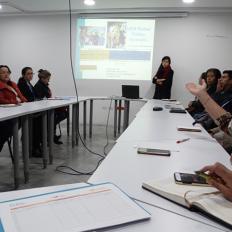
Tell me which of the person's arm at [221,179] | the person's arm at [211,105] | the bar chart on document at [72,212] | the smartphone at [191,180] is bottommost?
the smartphone at [191,180]

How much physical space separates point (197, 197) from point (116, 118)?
438 centimetres

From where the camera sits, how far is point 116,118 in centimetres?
515

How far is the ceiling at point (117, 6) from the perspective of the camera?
4867mm

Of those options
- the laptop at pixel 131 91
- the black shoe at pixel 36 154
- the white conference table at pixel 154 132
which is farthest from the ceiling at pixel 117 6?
the white conference table at pixel 154 132

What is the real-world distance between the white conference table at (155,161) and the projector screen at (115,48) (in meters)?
4.02

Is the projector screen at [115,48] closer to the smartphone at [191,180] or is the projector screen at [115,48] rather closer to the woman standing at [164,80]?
the woman standing at [164,80]

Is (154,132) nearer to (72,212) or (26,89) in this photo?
(72,212)

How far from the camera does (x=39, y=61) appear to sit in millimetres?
6227

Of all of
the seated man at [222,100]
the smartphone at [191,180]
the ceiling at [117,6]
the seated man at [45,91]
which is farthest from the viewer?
the ceiling at [117,6]

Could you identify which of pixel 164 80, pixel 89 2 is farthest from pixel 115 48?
pixel 164 80

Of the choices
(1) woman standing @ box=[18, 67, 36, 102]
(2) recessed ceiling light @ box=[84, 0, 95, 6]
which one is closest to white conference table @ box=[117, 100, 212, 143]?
(1) woman standing @ box=[18, 67, 36, 102]

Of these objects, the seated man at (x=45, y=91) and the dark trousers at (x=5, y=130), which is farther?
the seated man at (x=45, y=91)

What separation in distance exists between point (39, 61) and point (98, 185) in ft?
19.1

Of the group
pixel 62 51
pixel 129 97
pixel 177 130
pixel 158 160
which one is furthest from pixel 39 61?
pixel 158 160
